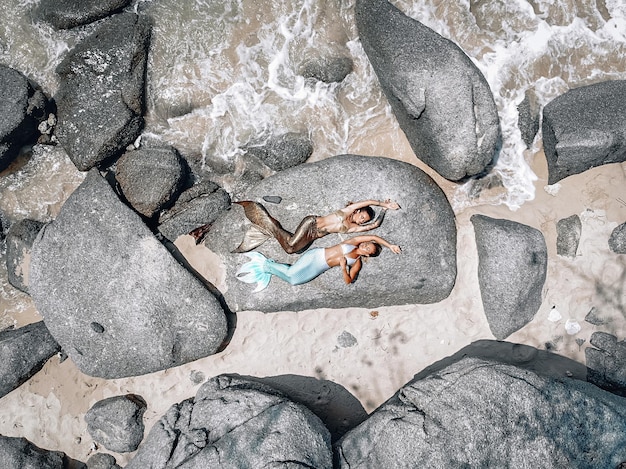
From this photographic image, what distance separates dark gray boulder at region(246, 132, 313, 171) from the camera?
6828mm

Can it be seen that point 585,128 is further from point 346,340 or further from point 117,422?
point 117,422

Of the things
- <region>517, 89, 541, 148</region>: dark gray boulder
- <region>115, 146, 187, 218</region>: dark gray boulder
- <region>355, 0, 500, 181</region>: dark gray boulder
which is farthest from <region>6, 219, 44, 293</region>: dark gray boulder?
<region>517, 89, 541, 148</region>: dark gray boulder

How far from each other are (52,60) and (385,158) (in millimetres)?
4774

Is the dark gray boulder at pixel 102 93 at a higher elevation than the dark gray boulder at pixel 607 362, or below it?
higher

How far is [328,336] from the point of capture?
6.75m

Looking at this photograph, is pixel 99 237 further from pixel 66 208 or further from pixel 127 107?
pixel 127 107

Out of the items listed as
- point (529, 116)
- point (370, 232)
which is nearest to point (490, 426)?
point (370, 232)

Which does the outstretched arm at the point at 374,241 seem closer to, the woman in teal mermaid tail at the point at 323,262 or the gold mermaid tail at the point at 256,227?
the woman in teal mermaid tail at the point at 323,262

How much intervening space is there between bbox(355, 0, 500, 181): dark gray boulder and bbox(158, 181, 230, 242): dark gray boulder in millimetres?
2703

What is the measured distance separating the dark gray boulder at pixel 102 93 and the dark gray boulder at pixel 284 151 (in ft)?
5.64

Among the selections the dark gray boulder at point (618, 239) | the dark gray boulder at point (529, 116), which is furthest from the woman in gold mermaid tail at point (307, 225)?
the dark gray boulder at point (618, 239)

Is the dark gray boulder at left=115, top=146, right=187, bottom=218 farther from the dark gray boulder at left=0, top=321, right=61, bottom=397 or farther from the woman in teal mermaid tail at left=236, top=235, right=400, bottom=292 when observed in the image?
the dark gray boulder at left=0, top=321, right=61, bottom=397

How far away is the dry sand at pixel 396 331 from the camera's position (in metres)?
6.73

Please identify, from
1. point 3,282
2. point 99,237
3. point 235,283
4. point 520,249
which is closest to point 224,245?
point 235,283
